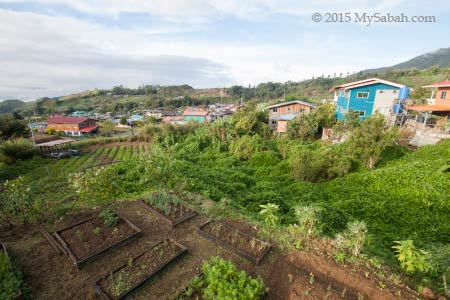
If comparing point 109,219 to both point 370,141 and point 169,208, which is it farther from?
point 370,141

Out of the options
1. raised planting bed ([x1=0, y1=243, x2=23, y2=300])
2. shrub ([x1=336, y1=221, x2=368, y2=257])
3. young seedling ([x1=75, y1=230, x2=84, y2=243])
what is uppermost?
shrub ([x1=336, y1=221, x2=368, y2=257])

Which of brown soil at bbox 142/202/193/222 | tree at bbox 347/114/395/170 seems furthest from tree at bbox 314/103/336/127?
brown soil at bbox 142/202/193/222

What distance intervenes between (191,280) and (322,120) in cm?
1902

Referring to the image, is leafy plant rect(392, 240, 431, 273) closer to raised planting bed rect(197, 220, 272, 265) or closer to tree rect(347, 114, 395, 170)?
raised planting bed rect(197, 220, 272, 265)

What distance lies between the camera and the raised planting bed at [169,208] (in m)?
5.37

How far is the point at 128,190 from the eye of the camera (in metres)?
8.30

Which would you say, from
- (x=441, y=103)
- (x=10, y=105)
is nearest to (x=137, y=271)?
(x=441, y=103)

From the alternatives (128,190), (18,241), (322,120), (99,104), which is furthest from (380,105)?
(99,104)

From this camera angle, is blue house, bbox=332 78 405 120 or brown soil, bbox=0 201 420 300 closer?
brown soil, bbox=0 201 420 300

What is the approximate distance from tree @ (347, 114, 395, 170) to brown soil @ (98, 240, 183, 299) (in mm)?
10772

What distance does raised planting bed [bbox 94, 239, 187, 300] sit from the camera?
3119 millimetres

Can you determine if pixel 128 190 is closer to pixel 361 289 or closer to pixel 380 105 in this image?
pixel 361 289

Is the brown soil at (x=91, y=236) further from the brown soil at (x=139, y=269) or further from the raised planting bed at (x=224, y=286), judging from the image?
the raised planting bed at (x=224, y=286)

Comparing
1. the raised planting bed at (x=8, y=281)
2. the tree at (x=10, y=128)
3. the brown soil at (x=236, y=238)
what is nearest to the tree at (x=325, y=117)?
the brown soil at (x=236, y=238)
